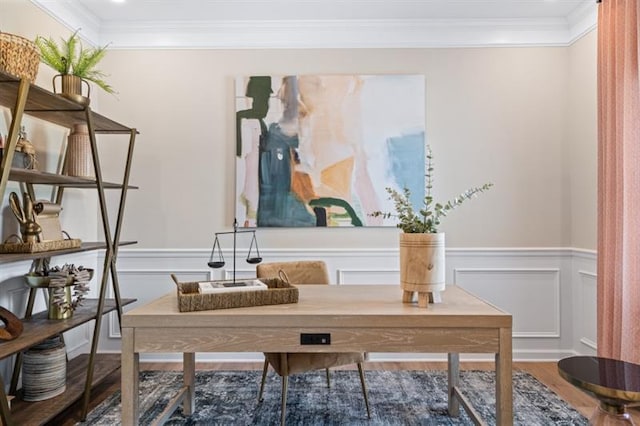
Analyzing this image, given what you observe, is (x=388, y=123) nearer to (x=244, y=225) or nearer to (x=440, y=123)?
(x=440, y=123)

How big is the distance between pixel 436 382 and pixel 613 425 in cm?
144

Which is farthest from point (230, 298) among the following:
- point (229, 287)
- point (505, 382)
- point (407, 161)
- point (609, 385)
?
point (407, 161)

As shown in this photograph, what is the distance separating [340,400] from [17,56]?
2.60 metres

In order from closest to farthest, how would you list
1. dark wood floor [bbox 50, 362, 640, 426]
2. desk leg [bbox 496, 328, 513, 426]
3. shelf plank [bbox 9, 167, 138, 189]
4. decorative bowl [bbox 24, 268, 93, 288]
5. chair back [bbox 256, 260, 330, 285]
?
1. desk leg [bbox 496, 328, 513, 426]
2. shelf plank [bbox 9, 167, 138, 189]
3. decorative bowl [bbox 24, 268, 93, 288]
4. dark wood floor [bbox 50, 362, 640, 426]
5. chair back [bbox 256, 260, 330, 285]

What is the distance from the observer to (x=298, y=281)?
2.50 meters

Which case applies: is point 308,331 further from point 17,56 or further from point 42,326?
point 17,56

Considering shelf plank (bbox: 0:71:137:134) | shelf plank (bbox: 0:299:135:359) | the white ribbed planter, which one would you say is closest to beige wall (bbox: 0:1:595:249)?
shelf plank (bbox: 0:71:137:134)

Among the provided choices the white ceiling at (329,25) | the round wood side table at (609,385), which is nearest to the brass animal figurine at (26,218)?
the white ceiling at (329,25)

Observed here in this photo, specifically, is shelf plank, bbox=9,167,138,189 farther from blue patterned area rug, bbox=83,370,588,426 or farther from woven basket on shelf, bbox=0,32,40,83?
blue patterned area rug, bbox=83,370,588,426

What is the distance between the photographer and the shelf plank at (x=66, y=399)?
2033 mm

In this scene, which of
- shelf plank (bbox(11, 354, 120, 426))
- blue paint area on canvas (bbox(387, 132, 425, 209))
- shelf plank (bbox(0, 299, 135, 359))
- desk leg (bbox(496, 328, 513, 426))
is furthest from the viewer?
blue paint area on canvas (bbox(387, 132, 425, 209))

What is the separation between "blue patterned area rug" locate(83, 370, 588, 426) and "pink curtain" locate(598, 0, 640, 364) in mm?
583

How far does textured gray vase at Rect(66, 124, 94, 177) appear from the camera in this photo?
256 centimetres

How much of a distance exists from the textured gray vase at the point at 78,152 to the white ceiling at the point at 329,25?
3.32 ft
